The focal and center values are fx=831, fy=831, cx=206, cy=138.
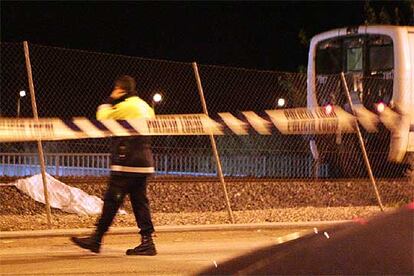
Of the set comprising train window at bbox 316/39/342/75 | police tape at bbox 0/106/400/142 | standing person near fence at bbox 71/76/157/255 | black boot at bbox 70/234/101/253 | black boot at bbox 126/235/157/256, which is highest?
train window at bbox 316/39/342/75

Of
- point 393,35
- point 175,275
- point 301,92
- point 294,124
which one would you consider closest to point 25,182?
point 294,124

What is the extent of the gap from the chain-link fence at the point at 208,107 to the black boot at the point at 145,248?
373 centimetres

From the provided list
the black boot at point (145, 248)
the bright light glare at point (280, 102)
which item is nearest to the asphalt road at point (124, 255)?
the black boot at point (145, 248)

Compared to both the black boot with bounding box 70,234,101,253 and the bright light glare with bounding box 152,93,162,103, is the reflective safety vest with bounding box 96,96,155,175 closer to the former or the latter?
the black boot with bounding box 70,234,101,253

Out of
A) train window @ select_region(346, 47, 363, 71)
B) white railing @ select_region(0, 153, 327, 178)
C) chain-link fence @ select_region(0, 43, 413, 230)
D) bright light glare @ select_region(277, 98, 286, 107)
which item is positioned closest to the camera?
chain-link fence @ select_region(0, 43, 413, 230)

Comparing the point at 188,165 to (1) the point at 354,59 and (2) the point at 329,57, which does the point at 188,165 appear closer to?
(1) the point at 354,59

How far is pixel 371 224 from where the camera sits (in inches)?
147

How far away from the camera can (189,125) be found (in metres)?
11.8

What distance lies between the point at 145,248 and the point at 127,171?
893 mm

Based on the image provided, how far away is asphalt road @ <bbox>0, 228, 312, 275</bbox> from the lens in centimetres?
843

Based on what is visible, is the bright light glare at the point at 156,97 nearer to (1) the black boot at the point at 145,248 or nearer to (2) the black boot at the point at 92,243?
(1) the black boot at the point at 145,248

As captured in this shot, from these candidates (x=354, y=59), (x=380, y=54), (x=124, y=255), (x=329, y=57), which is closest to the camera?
(x=124, y=255)

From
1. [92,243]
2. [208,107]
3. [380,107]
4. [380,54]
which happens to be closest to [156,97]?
[208,107]

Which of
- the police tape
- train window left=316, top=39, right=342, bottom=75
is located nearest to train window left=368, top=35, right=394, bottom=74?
train window left=316, top=39, right=342, bottom=75
